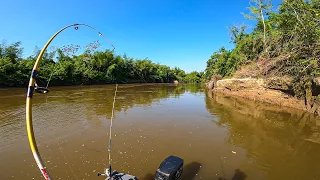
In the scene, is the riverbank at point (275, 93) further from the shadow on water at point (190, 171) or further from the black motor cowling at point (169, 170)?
the black motor cowling at point (169, 170)

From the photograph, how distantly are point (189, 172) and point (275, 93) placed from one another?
42.0 ft

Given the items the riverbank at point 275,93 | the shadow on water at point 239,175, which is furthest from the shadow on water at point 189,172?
the riverbank at point 275,93

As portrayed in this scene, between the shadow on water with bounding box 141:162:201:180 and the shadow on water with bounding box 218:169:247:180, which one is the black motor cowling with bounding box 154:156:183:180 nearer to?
the shadow on water with bounding box 141:162:201:180

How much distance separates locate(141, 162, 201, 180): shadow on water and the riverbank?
10.1 meters

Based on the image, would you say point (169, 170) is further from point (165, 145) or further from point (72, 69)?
point (72, 69)

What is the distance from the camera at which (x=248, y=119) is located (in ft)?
34.3

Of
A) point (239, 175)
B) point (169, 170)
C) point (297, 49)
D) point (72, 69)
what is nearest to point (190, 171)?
point (239, 175)

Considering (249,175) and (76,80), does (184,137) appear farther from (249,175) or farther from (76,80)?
(76,80)

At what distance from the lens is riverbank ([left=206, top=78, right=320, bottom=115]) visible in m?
11.6

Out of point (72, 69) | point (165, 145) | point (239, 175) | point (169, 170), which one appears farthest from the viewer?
point (72, 69)

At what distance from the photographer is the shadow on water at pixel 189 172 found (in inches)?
177

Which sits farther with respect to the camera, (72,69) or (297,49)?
(72,69)

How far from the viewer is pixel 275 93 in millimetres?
14375

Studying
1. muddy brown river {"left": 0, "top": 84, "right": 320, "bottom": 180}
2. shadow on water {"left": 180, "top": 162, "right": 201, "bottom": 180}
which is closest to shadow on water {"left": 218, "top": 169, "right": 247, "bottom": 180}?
muddy brown river {"left": 0, "top": 84, "right": 320, "bottom": 180}
